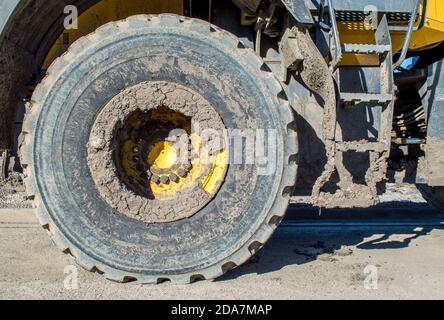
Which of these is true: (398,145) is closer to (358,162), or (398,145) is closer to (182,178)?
(358,162)

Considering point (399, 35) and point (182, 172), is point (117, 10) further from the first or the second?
point (399, 35)

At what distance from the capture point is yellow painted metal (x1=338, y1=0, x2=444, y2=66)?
3842 mm

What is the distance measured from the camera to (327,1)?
3639mm

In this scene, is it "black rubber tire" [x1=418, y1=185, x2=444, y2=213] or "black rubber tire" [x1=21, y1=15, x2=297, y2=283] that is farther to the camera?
"black rubber tire" [x1=418, y1=185, x2=444, y2=213]

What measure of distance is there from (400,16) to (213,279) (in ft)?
7.08

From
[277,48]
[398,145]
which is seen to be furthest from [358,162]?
[277,48]

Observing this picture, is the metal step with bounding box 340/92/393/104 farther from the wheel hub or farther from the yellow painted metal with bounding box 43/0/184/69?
the yellow painted metal with bounding box 43/0/184/69

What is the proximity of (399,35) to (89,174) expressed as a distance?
92.4 inches

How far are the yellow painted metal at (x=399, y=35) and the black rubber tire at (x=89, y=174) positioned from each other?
2.74ft

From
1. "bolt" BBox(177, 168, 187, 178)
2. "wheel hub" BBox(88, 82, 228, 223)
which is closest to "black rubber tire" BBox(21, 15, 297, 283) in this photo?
"wheel hub" BBox(88, 82, 228, 223)

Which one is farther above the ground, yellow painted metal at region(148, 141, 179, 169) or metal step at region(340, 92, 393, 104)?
metal step at region(340, 92, 393, 104)

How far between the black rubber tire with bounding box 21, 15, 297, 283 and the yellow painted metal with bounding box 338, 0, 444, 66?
0.84 m

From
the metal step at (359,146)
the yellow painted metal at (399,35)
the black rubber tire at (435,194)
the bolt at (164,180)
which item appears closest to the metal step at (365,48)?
the yellow painted metal at (399,35)

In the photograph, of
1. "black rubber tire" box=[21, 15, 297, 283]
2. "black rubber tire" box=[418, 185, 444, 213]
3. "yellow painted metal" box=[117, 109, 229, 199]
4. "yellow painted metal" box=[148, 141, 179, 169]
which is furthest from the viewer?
"black rubber tire" box=[418, 185, 444, 213]
